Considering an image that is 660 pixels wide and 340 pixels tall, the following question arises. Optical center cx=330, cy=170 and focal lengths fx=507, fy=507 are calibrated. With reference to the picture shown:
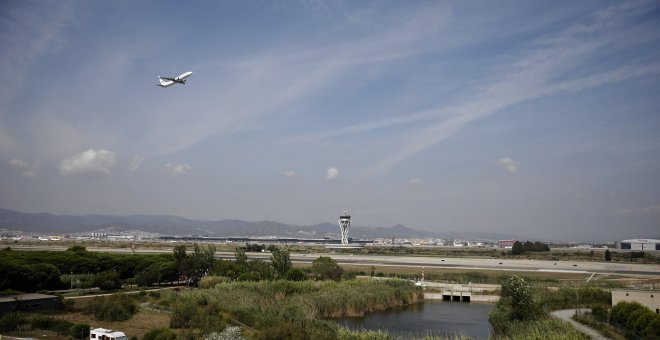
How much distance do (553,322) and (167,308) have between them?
979 inches

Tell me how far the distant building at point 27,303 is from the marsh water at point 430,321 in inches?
773

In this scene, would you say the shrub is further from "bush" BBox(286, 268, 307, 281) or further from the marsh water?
"bush" BBox(286, 268, 307, 281)

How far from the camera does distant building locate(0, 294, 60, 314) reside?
30.8m

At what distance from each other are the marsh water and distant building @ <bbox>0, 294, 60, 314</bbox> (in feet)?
64.5

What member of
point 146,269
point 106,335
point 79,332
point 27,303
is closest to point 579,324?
point 106,335

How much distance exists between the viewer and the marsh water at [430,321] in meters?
33.3

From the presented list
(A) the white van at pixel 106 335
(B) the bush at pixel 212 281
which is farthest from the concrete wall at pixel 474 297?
(A) the white van at pixel 106 335

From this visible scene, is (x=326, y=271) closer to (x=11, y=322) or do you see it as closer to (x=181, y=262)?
(x=181, y=262)

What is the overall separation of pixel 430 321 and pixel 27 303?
2745 cm

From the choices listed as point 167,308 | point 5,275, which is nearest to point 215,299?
point 167,308

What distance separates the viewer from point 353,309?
132ft

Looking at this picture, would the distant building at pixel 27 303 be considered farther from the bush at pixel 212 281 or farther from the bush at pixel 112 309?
the bush at pixel 212 281

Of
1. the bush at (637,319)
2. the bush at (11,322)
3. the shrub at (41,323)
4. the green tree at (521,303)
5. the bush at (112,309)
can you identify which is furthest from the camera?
the bush at (112,309)

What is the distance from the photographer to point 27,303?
3198 centimetres
